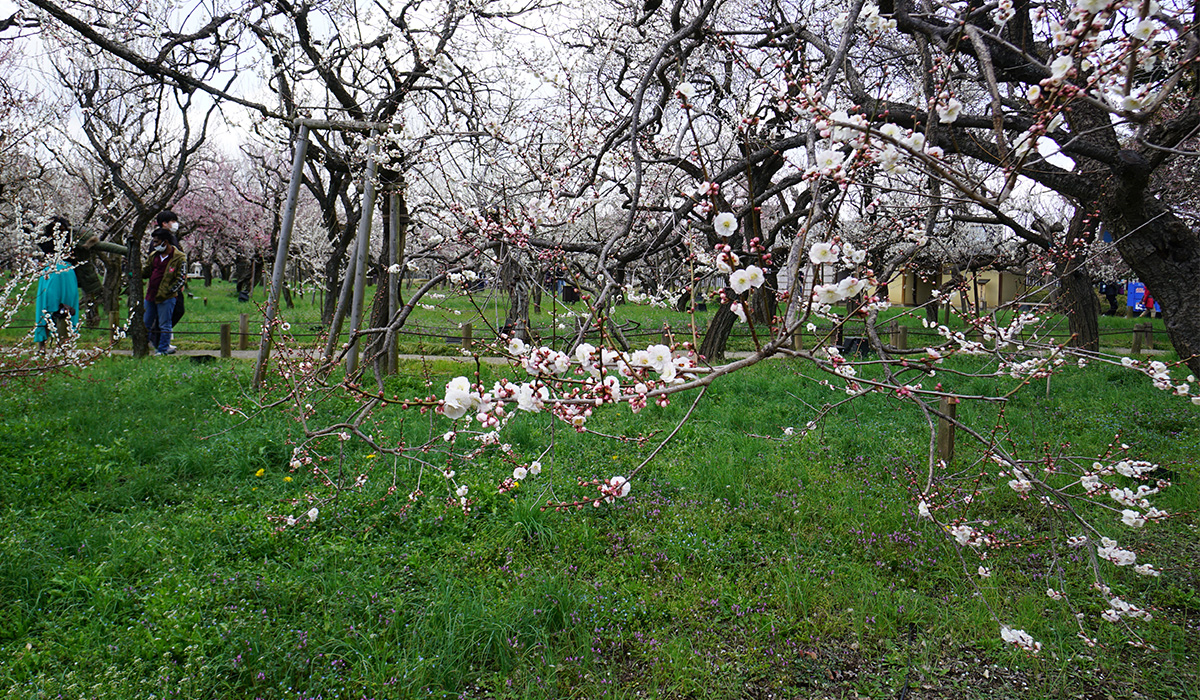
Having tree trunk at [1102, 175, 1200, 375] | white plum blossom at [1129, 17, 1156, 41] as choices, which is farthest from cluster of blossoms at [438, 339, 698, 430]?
tree trunk at [1102, 175, 1200, 375]

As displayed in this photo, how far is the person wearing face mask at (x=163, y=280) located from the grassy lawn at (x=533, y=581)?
11.4 ft

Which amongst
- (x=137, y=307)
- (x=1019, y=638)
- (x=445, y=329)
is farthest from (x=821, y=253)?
(x=445, y=329)

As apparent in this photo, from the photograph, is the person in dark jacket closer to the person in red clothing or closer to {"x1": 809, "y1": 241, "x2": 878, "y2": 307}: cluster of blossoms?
{"x1": 809, "y1": 241, "x2": 878, "y2": 307}: cluster of blossoms

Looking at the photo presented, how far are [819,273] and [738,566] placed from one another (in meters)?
2.09

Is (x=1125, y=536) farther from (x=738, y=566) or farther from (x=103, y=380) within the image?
(x=103, y=380)

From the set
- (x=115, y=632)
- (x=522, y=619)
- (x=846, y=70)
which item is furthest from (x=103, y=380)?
(x=846, y=70)

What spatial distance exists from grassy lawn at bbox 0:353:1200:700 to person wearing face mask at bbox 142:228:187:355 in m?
3.47

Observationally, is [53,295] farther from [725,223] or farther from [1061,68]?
[1061,68]

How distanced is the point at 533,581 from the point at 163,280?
24.3 feet

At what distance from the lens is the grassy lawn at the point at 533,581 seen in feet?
7.96

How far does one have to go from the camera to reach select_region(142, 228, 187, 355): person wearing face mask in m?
7.93

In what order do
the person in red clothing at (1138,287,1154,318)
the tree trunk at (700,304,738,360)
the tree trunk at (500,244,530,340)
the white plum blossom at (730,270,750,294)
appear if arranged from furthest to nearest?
the person in red clothing at (1138,287,1154,318), the tree trunk at (700,304,738,360), the tree trunk at (500,244,530,340), the white plum blossom at (730,270,750,294)

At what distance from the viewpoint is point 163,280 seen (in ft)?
26.3

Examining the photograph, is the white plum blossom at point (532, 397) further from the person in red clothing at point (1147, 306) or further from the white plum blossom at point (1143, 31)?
the person in red clothing at point (1147, 306)
